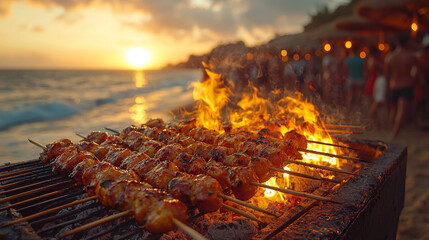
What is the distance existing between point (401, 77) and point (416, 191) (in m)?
5.49

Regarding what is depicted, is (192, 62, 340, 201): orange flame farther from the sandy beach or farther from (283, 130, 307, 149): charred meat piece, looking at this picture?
the sandy beach

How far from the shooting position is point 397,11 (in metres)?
10.0

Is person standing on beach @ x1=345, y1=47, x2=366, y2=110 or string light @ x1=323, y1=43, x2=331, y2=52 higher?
string light @ x1=323, y1=43, x2=331, y2=52

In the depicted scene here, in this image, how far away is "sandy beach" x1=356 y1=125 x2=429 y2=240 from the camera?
169 inches

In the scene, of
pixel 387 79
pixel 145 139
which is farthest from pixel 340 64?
pixel 145 139

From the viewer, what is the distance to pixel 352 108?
13344 mm

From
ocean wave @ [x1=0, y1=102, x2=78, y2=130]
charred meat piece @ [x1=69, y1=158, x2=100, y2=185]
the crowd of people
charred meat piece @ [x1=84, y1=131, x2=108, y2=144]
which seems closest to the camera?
charred meat piece @ [x1=69, y1=158, x2=100, y2=185]

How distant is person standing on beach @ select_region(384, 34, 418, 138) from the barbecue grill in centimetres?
685

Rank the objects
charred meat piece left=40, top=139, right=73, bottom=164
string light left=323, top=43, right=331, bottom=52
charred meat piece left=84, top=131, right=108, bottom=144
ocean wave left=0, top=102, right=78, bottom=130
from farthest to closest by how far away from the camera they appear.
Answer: string light left=323, top=43, right=331, bottom=52, ocean wave left=0, top=102, right=78, bottom=130, charred meat piece left=84, top=131, right=108, bottom=144, charred meat piece left=40, top=139, right=73, bottom=164

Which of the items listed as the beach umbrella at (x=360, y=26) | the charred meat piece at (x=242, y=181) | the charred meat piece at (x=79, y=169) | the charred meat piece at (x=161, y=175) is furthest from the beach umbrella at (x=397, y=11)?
the charred meat piece at (x=79, y=169)

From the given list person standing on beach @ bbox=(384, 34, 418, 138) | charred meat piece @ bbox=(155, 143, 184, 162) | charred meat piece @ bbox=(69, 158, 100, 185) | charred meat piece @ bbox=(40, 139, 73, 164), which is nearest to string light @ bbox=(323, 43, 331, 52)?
person standing on beach @ bbox=(384, 34, 418, 138)

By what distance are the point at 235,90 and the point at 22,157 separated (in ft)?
24.6

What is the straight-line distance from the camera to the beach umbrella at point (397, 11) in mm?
9023

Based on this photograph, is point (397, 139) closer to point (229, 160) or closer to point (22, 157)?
point (229, 160)
